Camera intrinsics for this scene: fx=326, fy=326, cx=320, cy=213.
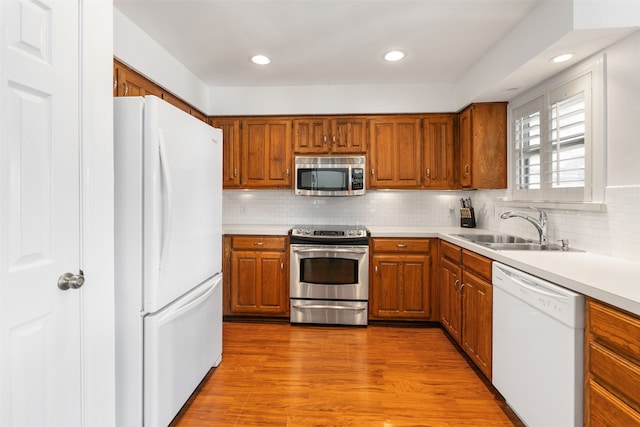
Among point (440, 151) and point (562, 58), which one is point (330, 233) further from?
point (562, 58)

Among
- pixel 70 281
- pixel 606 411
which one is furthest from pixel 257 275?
pixel 606 411

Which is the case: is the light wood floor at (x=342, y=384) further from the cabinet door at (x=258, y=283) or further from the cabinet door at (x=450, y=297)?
the cabinet door at (x=258, y=283)

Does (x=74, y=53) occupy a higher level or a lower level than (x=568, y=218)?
higher

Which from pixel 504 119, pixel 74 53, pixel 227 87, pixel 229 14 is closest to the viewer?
Result: pixel 74 53

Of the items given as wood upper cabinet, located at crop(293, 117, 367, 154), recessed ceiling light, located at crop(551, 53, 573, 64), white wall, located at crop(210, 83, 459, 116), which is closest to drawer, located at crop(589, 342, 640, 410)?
recessed ceiling light, located at crop(551, 53, 573, 64)

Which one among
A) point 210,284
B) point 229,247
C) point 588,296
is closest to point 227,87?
point 229,247

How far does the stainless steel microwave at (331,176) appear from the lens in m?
3.41

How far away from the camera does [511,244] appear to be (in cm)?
238

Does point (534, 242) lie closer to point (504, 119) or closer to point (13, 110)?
point (504, 119)

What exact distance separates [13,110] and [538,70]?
111 inches

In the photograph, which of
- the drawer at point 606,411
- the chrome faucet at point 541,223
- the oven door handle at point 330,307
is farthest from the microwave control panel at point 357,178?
the drawer at point 606,411

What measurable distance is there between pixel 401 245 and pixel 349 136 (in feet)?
4.17

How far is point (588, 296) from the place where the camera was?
1295mm

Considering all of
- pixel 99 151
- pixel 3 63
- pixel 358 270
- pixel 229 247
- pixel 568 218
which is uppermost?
pixel 3 63
